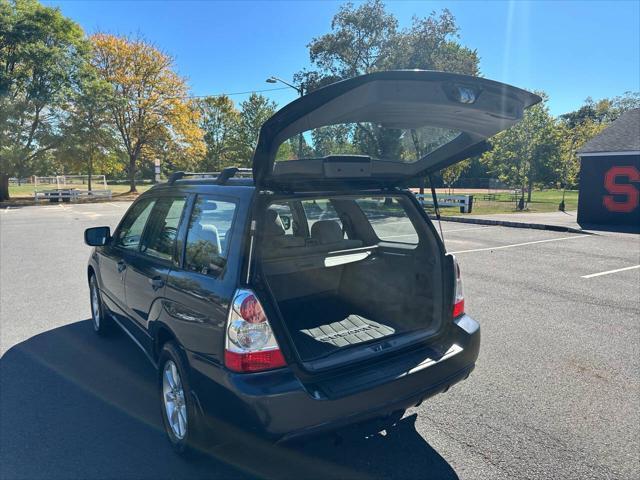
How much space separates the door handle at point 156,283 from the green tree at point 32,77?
30.4m

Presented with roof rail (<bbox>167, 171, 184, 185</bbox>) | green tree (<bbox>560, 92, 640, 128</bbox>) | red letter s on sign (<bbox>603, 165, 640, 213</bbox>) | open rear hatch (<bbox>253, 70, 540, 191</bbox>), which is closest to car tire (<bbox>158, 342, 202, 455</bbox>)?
open rear hatch (<bbox>253, 70, 540, 191</bbox>)

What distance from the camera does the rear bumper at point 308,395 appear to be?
2115 mm

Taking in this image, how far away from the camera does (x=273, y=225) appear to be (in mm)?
3330

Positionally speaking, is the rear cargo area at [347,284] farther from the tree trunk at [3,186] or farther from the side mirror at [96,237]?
the tree trunk at [3,186]

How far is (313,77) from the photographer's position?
27906 millimetres

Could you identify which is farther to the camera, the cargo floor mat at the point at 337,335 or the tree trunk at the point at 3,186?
the tree trunk at the point at 3,186

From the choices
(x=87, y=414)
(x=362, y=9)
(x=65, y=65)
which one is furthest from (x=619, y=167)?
(x=65, y=65)

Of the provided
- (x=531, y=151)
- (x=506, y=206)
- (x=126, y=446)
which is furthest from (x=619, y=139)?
(x=126, y=446)

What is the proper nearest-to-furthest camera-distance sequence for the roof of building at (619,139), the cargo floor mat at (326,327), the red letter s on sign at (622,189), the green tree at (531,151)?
1. the cargo floor mat at (326,327)
2. the red letter s on sign at (622,189)
3. the roof of building at (619,139)
4. the green tree at (531,151)

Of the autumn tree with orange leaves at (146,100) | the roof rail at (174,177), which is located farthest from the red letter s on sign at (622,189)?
the autumn tree with orange leaves at (146,100)

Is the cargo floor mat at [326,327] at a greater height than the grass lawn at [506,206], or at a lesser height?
lesser

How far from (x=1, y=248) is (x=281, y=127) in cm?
1150

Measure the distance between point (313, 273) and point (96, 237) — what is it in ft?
7.12

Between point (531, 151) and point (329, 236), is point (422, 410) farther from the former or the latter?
point (531, 151)
